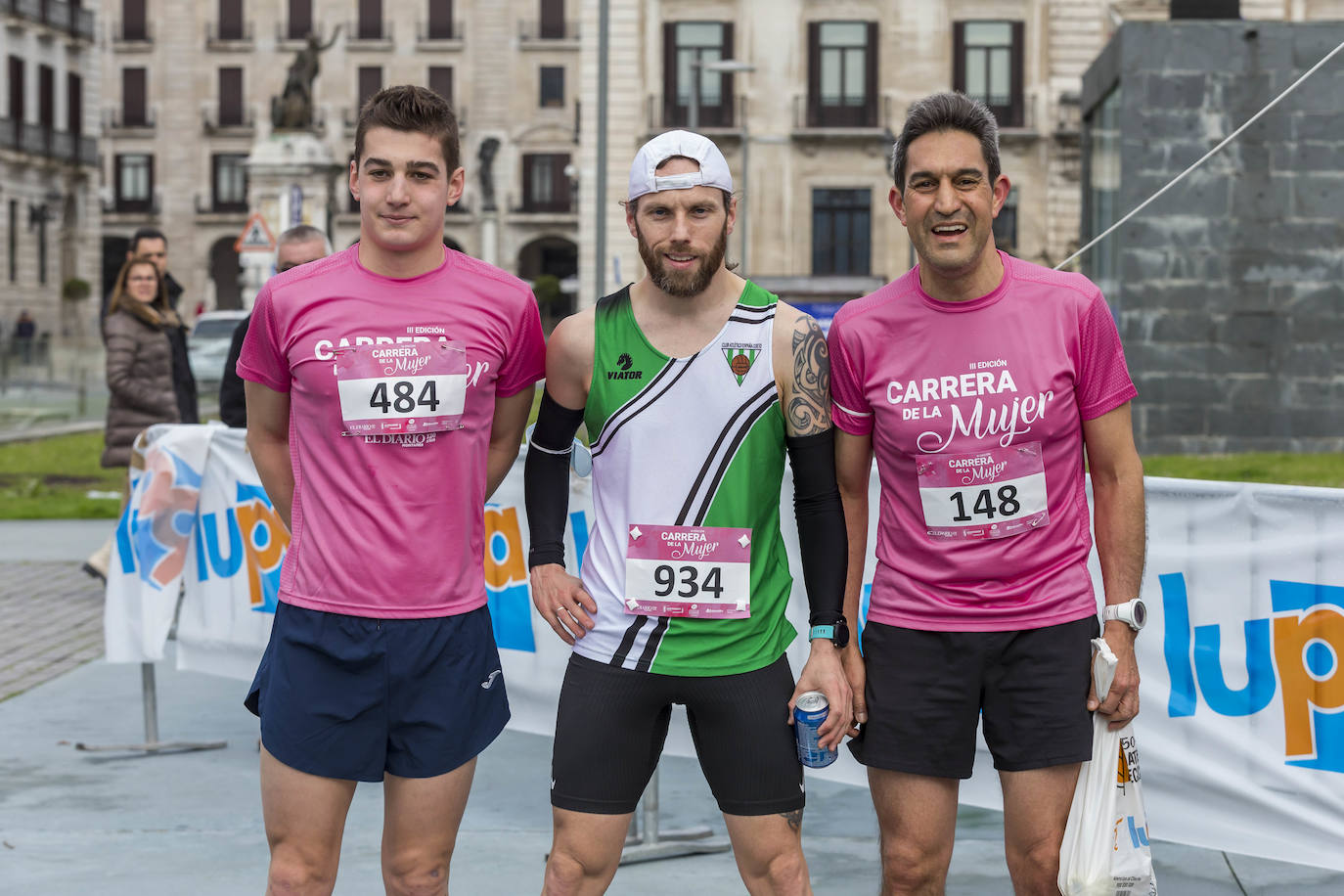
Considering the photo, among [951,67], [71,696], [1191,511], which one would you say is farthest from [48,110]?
[1191,511]

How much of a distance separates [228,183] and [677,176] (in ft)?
247

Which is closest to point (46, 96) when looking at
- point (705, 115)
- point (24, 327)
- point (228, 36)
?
point (24, 327)

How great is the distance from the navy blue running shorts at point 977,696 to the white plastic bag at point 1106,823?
43mm

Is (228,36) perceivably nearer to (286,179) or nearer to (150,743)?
(286,179)

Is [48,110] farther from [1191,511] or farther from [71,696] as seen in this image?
[1191,511]

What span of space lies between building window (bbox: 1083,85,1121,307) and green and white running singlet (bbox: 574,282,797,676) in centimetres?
1193

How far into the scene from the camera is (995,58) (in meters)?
44.8

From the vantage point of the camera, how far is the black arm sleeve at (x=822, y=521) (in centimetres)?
378

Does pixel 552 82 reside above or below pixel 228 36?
below

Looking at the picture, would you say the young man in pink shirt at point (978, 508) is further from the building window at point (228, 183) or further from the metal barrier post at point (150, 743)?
the building window at point (228, 183)

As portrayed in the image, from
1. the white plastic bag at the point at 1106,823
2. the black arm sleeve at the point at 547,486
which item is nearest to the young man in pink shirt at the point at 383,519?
the black arm sleeve at the point at 547,486

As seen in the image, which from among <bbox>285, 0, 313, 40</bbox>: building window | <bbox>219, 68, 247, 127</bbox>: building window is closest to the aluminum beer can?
<bbox>285, 0, 313, 40</bbox>: building window

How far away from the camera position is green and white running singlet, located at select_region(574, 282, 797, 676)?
3750mm

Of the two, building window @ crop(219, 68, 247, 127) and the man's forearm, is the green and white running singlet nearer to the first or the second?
the man's forearm
